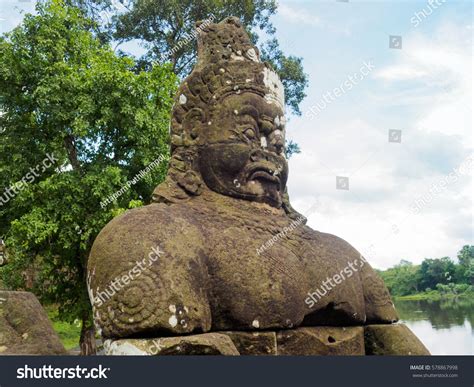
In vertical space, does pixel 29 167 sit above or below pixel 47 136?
below

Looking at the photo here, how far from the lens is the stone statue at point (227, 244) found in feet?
11.7

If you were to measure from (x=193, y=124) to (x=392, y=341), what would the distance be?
8.45ft

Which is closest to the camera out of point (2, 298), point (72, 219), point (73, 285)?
point (2, 298)

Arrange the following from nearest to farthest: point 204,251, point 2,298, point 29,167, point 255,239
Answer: point 204,251 → point 255,239 → point 2,298 → point 29,167

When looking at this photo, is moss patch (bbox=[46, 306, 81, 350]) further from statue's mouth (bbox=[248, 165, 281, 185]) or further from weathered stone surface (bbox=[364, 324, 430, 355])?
statue's mouth (bbox=[248, 165, 281, 185])

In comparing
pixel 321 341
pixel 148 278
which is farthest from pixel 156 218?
pixel 321 341

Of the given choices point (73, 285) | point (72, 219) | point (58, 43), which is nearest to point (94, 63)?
point (58, 43)

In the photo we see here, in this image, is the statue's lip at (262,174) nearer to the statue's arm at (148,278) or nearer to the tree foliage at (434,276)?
the statue's arm at (148,278)

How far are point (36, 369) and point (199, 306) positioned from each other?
1.12 meters

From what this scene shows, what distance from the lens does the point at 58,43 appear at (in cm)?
1193

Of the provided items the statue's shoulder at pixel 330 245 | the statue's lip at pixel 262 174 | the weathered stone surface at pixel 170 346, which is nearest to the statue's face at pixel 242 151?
the statue's lip at pixel 262 174

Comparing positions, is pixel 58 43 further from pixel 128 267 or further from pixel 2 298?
pixel 128 267

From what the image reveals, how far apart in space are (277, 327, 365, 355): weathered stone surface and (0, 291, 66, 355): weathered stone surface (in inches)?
134

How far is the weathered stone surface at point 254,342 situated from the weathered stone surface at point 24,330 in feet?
11.0
